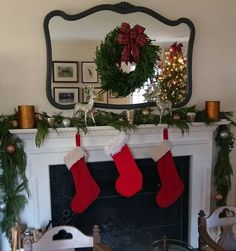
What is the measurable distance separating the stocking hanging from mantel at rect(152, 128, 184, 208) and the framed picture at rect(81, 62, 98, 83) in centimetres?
62

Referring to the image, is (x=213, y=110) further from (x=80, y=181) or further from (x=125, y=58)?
(x=80, y=181)

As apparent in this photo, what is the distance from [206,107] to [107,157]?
2.67 ft

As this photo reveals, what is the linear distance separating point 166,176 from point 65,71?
1020 mm

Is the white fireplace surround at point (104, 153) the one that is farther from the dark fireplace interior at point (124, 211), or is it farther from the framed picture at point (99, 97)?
the framed picture at point (99, 97)

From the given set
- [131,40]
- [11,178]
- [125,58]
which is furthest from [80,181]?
[131,40]

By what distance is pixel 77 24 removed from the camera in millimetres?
1944

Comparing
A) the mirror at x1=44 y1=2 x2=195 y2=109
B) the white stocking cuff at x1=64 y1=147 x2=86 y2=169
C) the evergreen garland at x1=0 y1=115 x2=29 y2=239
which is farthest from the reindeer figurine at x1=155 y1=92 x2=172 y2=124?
the evergreen garland at x1=0 y1=115 x2=29 y2=239

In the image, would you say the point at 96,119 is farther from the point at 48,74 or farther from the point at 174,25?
the point at 174,25

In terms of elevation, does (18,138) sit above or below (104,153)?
above

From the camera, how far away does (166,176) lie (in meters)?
2.09

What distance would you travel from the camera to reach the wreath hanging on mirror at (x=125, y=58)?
5.63 feet

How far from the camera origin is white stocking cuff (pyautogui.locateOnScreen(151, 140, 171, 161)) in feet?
6.75

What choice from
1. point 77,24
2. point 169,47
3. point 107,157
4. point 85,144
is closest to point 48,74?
point 77,24

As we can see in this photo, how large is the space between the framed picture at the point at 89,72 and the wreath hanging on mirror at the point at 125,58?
0.47 ft
